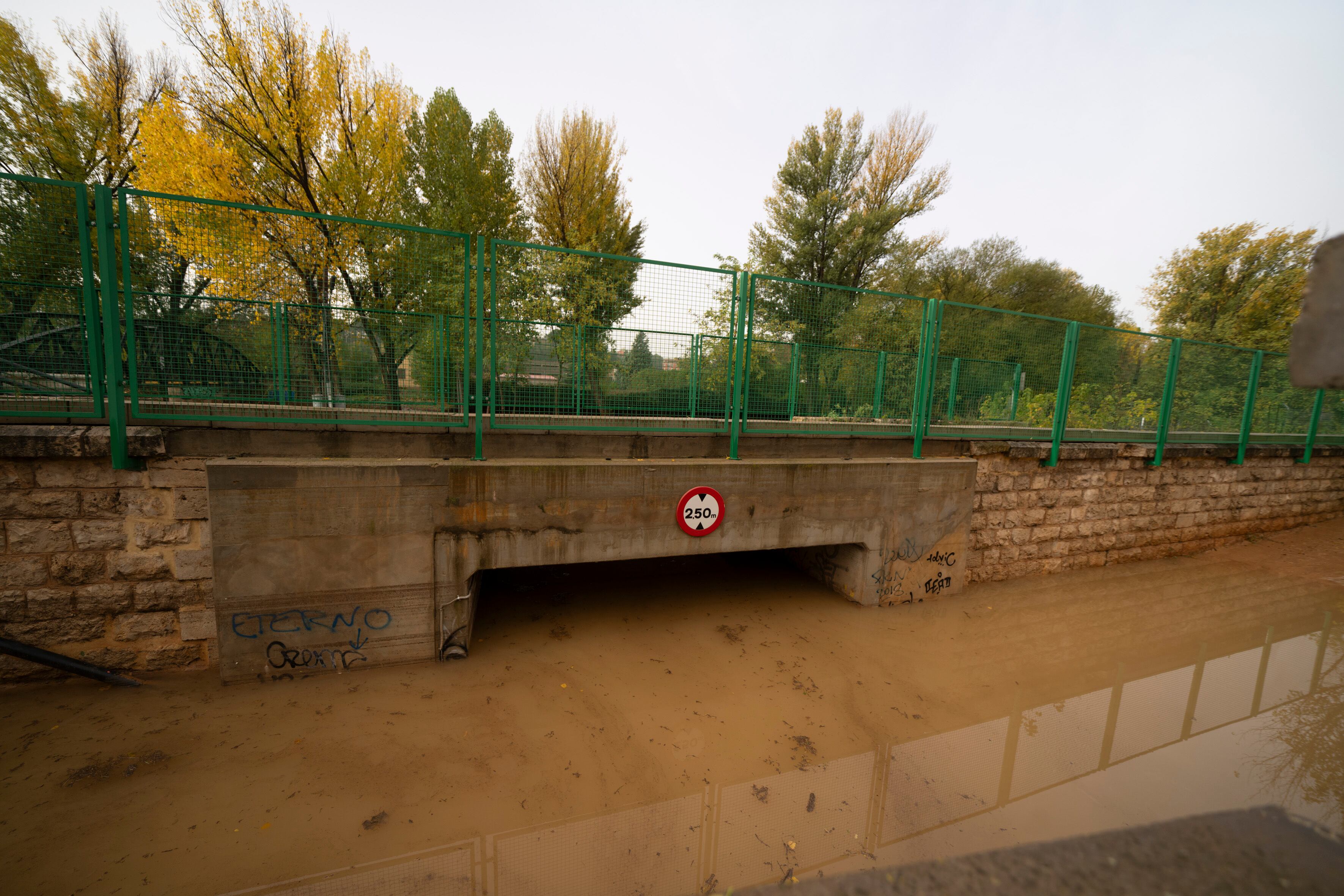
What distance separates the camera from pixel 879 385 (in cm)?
720

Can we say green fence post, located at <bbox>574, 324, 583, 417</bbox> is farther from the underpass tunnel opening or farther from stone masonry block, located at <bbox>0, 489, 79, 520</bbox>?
stone masonry block, located at <bbox>0, 489, 79, 520</bbox>

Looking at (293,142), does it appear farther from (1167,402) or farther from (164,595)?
(1167,402)

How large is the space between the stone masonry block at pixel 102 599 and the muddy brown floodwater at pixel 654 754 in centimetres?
60

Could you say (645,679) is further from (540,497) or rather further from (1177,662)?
(1177,662)

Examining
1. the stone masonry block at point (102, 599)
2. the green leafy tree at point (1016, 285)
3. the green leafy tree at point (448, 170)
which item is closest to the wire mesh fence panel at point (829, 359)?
the stone masonry block at point (102, 599)

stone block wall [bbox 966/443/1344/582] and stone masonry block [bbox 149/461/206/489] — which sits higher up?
stone masonry block [bbox 149/461/206/489]

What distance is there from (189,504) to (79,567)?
90 centimetres

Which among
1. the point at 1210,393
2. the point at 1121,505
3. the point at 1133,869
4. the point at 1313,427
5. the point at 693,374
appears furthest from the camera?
the point at 1313,427

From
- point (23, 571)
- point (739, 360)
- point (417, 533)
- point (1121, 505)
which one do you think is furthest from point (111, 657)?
point (1121, 505)

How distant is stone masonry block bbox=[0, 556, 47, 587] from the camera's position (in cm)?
392

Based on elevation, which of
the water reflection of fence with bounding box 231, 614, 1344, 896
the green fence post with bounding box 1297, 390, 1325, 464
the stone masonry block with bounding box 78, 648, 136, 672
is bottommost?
the water reflection of fence with bounding box 231, 614, 1344, 896

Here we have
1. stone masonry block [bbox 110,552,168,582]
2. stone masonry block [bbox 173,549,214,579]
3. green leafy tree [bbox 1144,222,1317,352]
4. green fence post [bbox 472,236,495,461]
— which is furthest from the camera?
green leafy tree [bbox 1144,222,1317,352]

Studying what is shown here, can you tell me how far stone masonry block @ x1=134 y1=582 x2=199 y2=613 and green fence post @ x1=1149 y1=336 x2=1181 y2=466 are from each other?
41.3ft

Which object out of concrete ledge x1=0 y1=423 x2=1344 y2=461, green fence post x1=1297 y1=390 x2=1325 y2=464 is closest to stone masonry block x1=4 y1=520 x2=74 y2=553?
concrete ledge x1=0 y1=423 x2=1344 y2=461
